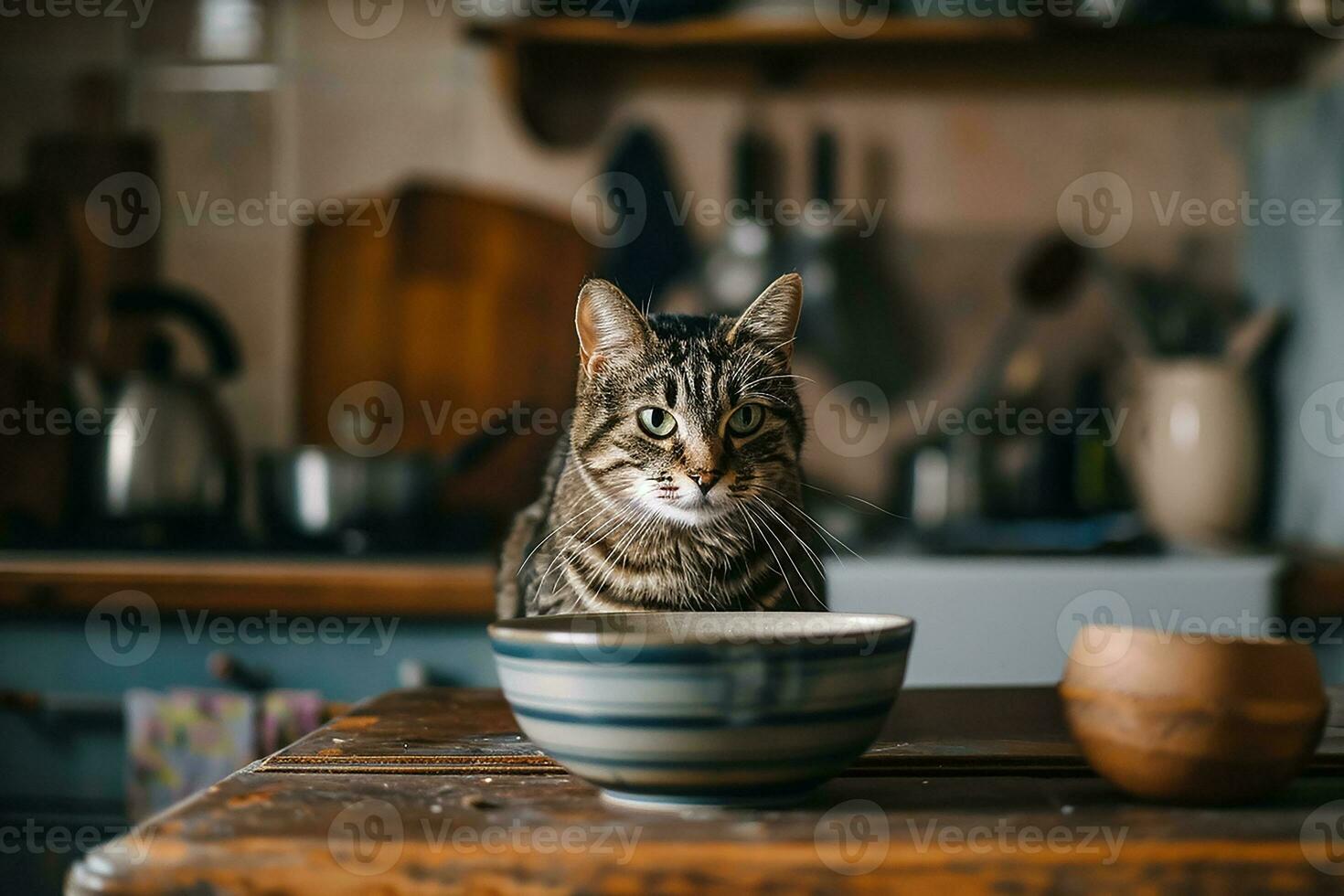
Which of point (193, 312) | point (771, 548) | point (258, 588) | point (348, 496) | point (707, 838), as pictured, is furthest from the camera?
point (193, 312)

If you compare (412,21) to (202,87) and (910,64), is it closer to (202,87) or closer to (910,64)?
(202,87)

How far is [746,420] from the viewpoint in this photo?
998mm

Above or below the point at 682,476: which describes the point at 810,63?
above

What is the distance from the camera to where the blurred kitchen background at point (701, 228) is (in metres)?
2.05

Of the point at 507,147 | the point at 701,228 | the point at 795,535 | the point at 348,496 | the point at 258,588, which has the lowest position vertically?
the point at 258,588

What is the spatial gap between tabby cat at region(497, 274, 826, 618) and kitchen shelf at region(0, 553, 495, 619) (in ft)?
2.07

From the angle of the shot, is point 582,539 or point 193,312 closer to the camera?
point 582,539

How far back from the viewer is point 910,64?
7.38 feet

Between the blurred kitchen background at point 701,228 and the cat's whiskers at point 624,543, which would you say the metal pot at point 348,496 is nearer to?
the blurred kitchen background at point 701,228

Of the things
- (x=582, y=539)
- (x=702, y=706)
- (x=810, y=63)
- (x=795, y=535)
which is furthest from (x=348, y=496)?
(x=702, y=706)

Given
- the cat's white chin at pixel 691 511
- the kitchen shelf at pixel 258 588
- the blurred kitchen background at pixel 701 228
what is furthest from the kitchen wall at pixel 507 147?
the cat's white chin at pixel 691 511

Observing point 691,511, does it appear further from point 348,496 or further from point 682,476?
point 348,496

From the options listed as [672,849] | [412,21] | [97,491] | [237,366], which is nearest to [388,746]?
[672,849]

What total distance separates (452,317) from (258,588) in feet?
Answer: 2.43
